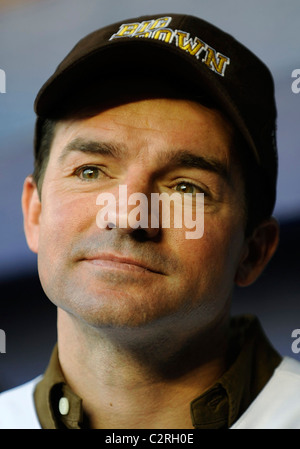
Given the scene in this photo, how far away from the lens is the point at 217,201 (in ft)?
3.09

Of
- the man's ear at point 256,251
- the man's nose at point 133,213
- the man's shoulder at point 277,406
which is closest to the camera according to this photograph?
the man's nose at point 133,213

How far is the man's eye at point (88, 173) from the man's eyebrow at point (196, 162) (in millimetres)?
112

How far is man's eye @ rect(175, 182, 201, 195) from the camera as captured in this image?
917 mm

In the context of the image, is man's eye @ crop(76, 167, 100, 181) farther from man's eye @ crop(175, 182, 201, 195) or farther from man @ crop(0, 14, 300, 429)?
man's eye @ crop(175, 182, 201, 195)

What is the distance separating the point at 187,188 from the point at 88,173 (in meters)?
0.15

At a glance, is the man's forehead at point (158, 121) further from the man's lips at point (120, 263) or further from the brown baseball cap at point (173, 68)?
the man's lips at point (120, 263)

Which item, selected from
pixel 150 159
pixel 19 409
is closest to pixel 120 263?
pixel 150 159

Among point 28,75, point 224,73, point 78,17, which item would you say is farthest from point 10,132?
point 224,73

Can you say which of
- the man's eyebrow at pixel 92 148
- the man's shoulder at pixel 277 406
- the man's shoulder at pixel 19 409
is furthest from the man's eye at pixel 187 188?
the man's shoulder at pixel 19 409

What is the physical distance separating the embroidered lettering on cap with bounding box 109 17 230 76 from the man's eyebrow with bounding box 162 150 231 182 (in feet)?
0.43

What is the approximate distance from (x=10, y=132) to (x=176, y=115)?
562 millimetres

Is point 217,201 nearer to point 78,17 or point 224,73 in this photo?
point 224,73

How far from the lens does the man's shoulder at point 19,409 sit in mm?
1036

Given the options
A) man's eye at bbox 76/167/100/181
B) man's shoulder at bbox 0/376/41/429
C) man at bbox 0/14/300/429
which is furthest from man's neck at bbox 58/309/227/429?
man's eye at bbox 76/167/100/181
